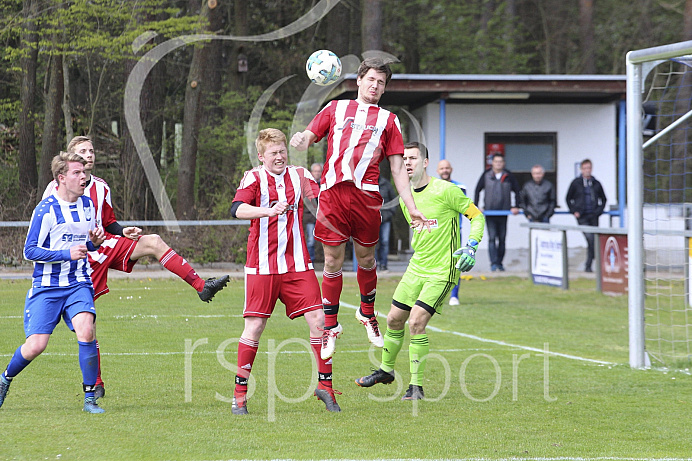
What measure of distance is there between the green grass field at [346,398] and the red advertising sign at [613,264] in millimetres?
3208

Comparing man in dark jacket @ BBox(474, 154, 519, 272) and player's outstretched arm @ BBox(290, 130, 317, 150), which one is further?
man in dark jacket @ BBox(474, 154, 519, 272)

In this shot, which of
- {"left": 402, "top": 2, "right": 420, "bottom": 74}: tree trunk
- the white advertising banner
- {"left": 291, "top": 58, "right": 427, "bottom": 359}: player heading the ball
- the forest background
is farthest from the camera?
{"left": 402, "top": 2, "right": 420, "bottom": 74}: tree trunk

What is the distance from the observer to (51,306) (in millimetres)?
6637

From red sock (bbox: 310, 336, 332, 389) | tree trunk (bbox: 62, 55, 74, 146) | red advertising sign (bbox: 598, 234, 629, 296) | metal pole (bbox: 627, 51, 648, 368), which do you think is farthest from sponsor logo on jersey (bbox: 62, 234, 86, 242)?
tree trunk (bbox: 62, 55, 74, 146)

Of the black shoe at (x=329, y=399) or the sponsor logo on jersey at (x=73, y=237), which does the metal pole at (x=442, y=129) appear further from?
the sponsor logo on jersey at (x=73, y=237)

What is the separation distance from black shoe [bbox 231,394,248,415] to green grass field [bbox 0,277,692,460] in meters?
0.10

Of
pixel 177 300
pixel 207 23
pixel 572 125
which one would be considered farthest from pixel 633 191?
pixel 207 23

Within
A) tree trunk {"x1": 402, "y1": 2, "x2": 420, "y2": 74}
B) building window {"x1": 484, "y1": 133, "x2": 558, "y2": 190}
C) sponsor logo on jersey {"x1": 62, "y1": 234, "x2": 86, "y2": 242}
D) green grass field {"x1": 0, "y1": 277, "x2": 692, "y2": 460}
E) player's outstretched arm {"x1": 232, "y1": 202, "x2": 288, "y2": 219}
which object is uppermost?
tree trunk {"x1": 402, "y1": 2, "x2": 420, "y2": 74}

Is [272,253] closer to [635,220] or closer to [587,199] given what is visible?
[635,220]

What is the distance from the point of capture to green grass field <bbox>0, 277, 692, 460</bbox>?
585 centimetres

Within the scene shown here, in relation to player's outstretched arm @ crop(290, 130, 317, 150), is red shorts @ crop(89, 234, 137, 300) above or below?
below

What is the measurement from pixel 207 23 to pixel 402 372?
1576 cm

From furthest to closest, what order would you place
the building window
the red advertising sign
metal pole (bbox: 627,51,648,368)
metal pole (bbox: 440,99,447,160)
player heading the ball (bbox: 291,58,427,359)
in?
1. the building window
2. metal pole (bbox: 440,99,447,160)
3. the red advertising sign
4. metal pole (bbox: 627,51,648,368)
5. player heading the ball (bbox: 291,58,427,359)

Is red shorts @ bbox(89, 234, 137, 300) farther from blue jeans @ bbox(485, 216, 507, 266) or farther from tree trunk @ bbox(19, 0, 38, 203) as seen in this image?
tree trunk @ bbox(19, 0, 38, 203)
